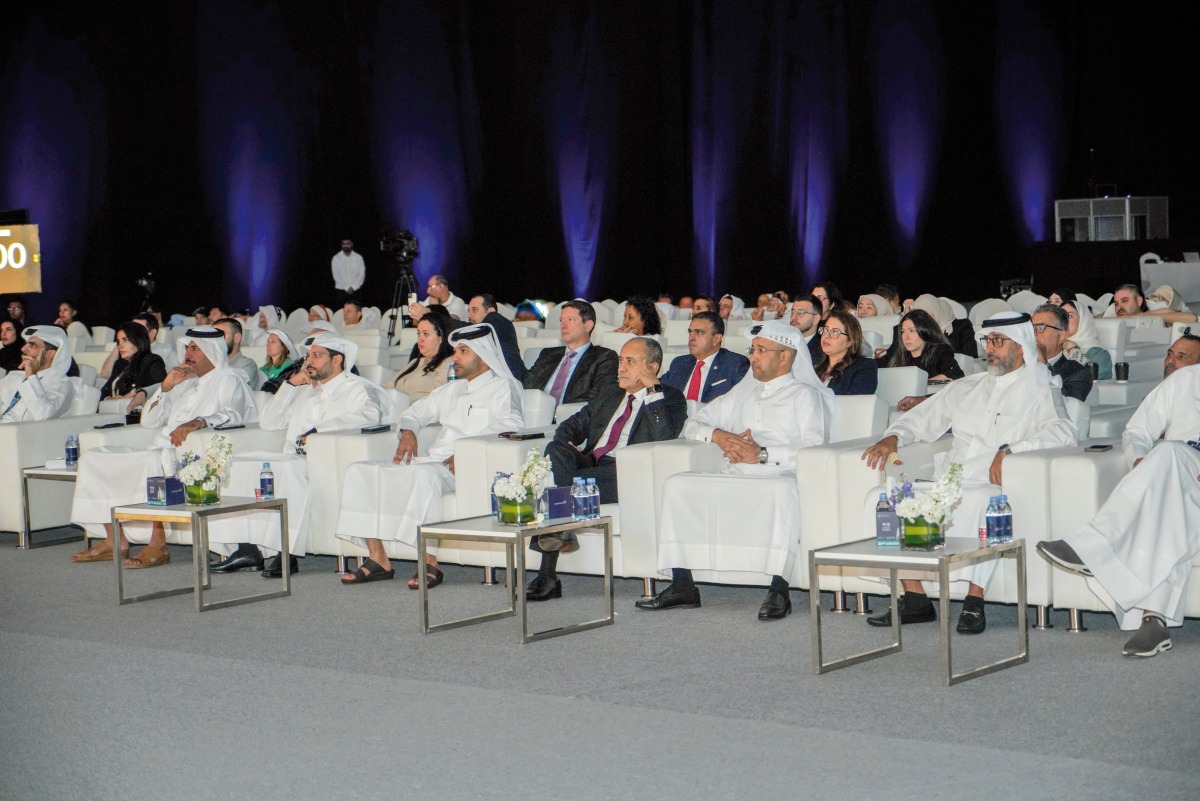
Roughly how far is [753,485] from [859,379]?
1236mm

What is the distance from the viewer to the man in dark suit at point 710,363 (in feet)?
22.9

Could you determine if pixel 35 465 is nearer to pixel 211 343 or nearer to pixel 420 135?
pixel 211 343

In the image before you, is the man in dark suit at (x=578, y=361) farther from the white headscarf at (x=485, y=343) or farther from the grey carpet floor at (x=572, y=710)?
the grey carpet floor at (x=572, y=710)

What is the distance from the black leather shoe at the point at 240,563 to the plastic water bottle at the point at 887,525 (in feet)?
11.2

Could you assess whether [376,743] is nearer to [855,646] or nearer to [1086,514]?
[855,646]

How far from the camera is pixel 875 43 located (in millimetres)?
18469

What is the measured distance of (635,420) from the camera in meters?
6.31

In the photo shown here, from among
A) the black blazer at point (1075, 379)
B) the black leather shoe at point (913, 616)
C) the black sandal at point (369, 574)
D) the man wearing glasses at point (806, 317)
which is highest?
the man wearing glasses at point (806, 317)

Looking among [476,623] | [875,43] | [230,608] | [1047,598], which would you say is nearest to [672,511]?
[476,623]

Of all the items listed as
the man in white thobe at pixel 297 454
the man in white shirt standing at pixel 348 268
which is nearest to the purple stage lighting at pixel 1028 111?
the man in white shirt standing at pixel 348 268

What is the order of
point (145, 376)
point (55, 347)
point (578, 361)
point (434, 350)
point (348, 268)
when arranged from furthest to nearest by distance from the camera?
1. point (348, 268)
2. point (145, 376)
3. point (55, 347)
4. point (578, 361)
5. point (434, 350)

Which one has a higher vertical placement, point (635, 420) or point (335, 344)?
point (335, 344)

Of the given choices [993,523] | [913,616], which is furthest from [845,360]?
[993,523]

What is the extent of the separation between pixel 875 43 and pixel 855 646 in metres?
14.5
